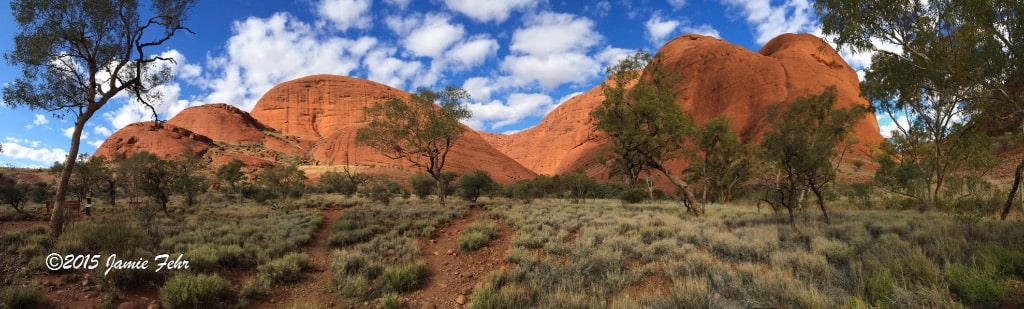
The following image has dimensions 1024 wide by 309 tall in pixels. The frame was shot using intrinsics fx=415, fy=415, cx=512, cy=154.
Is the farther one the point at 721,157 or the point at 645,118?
the point at 721,157

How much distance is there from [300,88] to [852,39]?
135938 millimetres

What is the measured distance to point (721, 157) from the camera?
96.0ft

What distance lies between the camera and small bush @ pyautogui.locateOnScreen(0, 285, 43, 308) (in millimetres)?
5676

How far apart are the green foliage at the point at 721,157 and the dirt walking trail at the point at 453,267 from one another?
1819 centimetres

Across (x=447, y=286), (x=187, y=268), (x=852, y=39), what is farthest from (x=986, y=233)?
(x=187, y=268)

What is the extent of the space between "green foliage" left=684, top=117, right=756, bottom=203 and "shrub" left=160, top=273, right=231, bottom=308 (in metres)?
24.3

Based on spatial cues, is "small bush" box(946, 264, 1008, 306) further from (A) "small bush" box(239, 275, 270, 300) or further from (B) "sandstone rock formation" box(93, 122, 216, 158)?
(B) "sandstone rock formation" box(93, 122, 216, 158)

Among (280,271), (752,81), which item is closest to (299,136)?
(752,81)

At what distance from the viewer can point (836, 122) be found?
23156 mm

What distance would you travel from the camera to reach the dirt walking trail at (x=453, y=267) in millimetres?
7312

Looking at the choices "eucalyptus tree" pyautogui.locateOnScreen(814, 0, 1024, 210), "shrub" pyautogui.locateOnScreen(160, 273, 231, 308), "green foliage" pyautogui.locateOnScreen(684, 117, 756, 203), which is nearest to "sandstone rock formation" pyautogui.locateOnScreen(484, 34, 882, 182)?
"green foliage" pyautogui.locateOnScreen(684, 117, 756, 203)

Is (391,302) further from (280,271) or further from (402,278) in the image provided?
(280,271)

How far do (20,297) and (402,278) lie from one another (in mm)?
5203

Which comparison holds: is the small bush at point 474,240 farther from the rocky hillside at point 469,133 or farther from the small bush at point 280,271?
the rocky hillside at point 469,133
